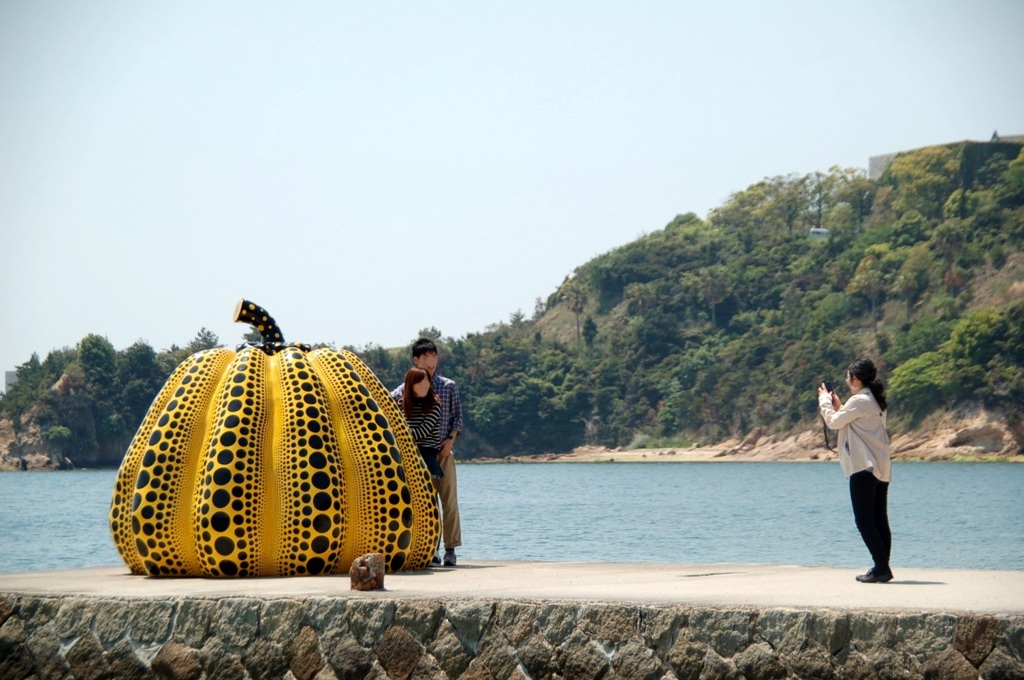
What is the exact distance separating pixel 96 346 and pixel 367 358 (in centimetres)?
2089

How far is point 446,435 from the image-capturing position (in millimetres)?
11672

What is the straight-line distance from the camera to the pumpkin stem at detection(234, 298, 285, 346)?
11433 mm

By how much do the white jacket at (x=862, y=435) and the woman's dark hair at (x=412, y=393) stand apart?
130 inches

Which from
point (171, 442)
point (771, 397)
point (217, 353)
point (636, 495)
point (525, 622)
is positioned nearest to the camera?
point (525, 622)

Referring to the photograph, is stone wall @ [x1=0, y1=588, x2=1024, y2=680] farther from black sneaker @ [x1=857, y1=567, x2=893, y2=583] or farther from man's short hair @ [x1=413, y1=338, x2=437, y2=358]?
man's short hair @ [x1=413, y1=338, x2=437, y2=358]

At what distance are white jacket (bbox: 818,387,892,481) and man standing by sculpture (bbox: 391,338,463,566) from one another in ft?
10.6

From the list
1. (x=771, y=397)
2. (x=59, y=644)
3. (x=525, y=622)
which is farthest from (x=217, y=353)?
(x=771, y=397)

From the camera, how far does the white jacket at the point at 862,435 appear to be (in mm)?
9344

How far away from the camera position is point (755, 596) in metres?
8.16

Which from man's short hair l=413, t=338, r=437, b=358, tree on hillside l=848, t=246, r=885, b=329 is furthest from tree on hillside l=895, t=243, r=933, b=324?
man's short hair l=413, t=338, r=437, b=358

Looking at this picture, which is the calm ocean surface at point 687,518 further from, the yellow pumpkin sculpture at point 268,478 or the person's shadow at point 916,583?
the person's shadow at point 916,583

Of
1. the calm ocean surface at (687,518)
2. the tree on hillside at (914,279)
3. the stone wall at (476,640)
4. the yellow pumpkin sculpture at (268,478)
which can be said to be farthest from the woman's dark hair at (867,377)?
the tree on hillside at (914,279)

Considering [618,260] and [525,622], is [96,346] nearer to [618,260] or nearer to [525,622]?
[618,260]

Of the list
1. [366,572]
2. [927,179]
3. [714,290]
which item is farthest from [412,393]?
[927,179]
